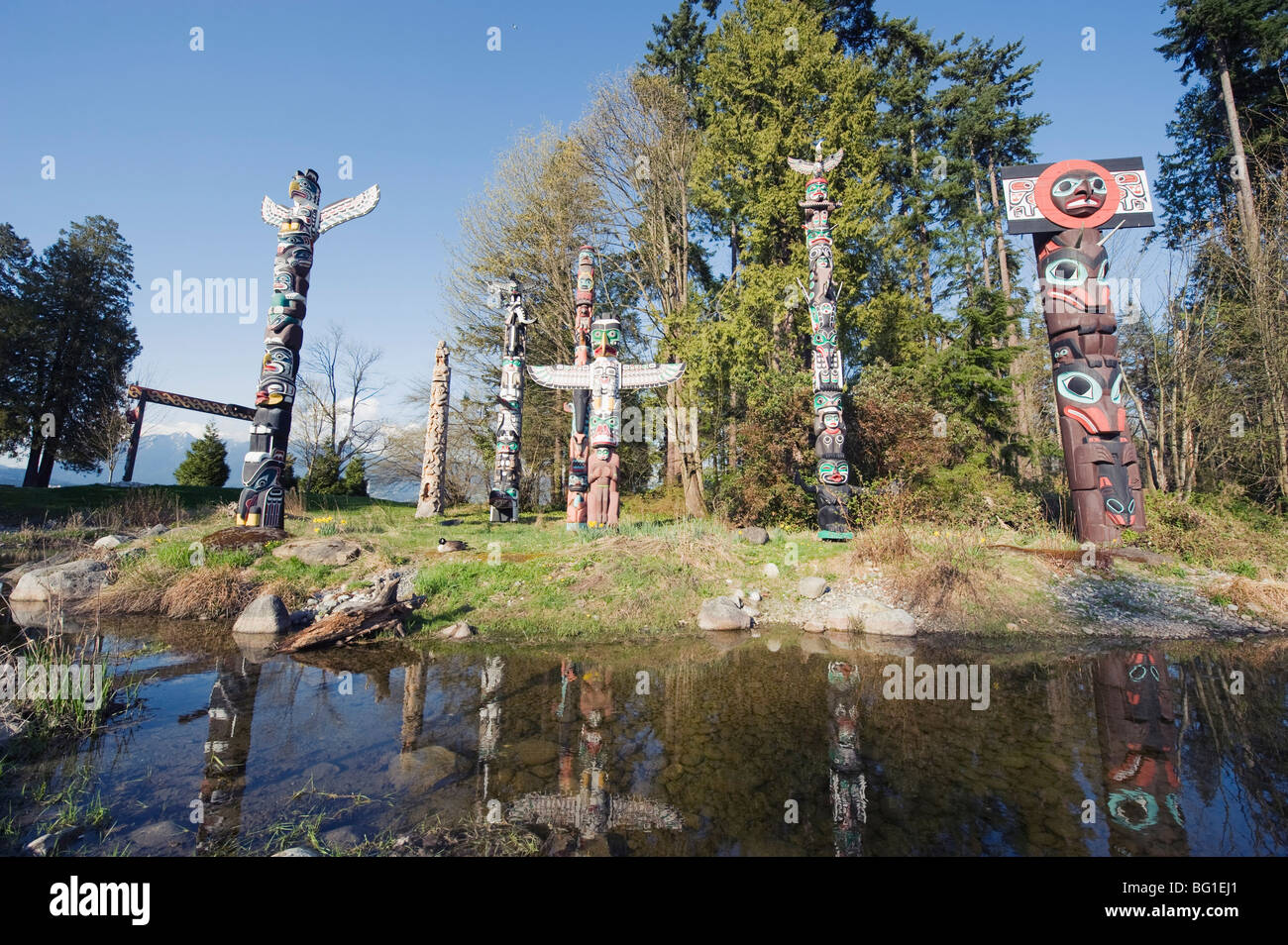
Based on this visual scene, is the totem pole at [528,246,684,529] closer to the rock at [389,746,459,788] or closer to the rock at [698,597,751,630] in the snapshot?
the rock at [698,597,751,630]

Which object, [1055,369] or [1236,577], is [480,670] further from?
[1055,369]

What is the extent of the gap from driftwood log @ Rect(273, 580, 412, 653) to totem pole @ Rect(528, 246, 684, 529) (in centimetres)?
499

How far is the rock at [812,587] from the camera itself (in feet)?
28.3

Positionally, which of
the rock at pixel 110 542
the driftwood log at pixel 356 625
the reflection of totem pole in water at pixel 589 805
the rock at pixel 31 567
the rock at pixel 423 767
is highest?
the rock at pixel 110 542

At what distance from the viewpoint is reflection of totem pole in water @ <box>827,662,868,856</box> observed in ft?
9.79

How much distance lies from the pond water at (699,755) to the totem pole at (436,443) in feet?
33.4

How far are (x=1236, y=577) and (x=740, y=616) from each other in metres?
8.14

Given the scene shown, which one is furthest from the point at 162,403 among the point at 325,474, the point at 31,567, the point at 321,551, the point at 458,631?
the point at 458,631

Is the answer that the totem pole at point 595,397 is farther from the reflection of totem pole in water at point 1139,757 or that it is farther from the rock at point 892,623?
the reflection of totem pole in water at point 1139,757

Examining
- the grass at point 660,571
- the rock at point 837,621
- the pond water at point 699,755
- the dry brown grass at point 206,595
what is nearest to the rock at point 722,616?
the grass at point 660,571

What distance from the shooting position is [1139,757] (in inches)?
154

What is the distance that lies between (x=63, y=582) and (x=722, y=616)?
31.7ft

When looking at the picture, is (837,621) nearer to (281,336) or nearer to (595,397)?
(595,397)
